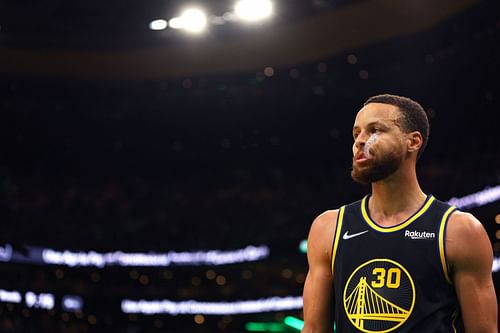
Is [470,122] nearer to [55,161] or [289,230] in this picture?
[289,230]

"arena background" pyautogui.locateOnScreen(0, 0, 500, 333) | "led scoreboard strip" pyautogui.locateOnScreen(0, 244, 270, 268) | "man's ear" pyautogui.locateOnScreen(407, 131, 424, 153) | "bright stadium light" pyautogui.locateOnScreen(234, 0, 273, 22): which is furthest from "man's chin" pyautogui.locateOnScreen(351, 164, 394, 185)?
"led scoreboard strip" pyautogui.locateOnScreen(0, 244, 270, 268)

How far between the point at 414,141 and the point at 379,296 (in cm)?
66

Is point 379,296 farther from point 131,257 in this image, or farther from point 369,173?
point 131,257

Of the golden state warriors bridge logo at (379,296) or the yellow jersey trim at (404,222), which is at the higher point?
the yellow jersey trim at (404,222)

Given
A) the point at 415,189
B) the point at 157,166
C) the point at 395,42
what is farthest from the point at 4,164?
the point at 415,189

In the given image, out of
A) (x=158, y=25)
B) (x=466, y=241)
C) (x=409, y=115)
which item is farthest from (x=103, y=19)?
(x=466, y=241)

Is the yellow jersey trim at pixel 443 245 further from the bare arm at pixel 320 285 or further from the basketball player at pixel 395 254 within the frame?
the bare arm at pixel 320 285

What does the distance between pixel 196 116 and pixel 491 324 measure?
17.2m

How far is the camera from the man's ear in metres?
3.04

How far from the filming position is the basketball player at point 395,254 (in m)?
2.79

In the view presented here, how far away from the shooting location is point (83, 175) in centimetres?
2067

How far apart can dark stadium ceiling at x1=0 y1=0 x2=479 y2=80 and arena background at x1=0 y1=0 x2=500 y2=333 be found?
0.16ft

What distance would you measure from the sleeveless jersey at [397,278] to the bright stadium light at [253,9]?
11.4 metres

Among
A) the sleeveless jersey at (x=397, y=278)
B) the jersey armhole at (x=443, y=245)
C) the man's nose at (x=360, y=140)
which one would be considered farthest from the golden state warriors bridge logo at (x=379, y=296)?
the man's nose at (x=360, y=140)
